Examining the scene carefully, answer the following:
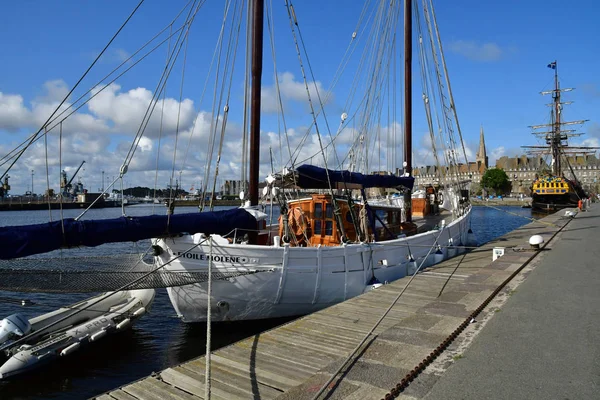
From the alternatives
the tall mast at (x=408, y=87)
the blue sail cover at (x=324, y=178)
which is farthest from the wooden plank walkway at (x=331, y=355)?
the tall mast at (x=408, y=87)

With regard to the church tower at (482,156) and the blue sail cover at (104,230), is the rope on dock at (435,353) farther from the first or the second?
the church tower at (482,156)

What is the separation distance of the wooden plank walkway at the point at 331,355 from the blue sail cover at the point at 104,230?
11.9 ft

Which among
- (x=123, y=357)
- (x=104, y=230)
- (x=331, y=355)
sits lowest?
(x=123, y=357)

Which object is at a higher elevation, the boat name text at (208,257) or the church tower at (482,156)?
the church tower at (482,156)

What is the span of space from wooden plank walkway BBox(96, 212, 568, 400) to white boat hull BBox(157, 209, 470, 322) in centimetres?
183

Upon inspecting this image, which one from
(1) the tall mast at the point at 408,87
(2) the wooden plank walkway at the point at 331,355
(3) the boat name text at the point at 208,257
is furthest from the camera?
(1) the tall mast at the point at 408,87

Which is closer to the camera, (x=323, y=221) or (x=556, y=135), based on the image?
(x=323, y=221)

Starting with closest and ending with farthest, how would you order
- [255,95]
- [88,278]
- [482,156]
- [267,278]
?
[88,278]
[267,278]
[255,95]
[482,156]

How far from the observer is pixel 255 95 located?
45.0ft

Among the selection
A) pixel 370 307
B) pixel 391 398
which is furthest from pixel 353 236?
pixel 391 398

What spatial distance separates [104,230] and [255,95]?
21.6ft

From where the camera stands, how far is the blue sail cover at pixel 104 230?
26.7 ft

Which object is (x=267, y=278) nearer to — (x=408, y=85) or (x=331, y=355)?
(x=331, y=355)

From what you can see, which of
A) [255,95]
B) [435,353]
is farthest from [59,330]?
[435,353]
